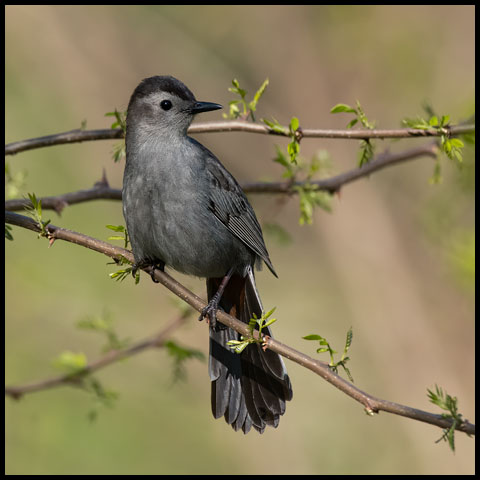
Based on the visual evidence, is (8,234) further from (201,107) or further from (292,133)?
(201,107)

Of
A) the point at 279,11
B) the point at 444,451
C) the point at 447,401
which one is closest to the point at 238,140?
the point at 279,11

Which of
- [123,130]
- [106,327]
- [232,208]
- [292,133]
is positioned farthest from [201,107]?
[106,327]

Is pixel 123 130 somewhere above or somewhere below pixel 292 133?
above

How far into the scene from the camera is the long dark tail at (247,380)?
4.12 metres

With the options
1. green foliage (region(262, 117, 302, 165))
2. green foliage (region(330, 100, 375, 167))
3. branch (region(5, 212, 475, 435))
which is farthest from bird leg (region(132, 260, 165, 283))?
green foliage (region(330, 100, 375, 167))

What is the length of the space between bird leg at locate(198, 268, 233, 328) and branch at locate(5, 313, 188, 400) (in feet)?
1.39

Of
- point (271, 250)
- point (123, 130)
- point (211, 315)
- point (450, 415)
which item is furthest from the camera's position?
point (271, 250)

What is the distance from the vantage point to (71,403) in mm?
6777

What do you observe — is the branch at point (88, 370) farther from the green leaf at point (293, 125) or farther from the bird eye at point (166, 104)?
the green leaf at point (293, 125)

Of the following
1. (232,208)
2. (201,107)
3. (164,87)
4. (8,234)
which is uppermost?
(164,87)

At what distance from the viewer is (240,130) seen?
3.95 metres

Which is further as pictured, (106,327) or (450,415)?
(106,327)

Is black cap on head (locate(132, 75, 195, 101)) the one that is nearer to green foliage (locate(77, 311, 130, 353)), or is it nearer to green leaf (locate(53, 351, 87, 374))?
green foliage (locate(77, 311, 130, 353))

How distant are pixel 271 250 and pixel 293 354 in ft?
17.9
